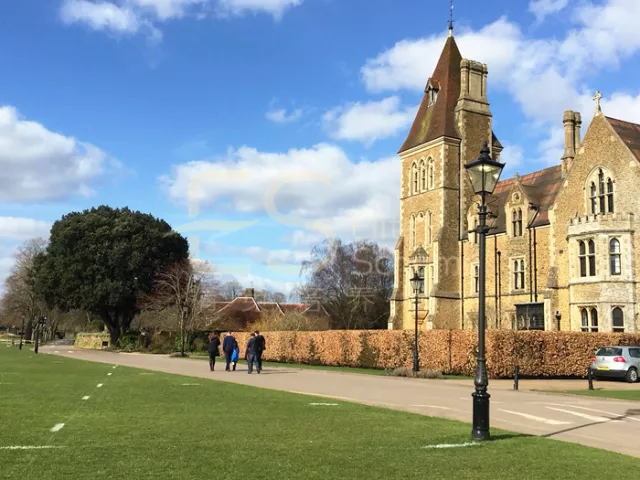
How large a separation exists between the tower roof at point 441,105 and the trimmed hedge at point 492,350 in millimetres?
22037

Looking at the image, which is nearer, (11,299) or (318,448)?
(318,448)

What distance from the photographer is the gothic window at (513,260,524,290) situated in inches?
1660

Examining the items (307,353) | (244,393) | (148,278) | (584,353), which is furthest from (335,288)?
(244,393)

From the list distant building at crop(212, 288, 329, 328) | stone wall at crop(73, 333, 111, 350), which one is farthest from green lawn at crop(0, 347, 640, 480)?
stone wall at crop(73, 333, 111, 350)

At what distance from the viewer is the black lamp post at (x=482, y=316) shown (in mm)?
9617

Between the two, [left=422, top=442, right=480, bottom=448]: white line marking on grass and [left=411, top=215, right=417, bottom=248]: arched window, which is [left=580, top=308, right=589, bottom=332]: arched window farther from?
[left=422, top=442, right=480, bottom=448]: white line marking on grass

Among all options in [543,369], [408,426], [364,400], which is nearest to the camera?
[408,426]

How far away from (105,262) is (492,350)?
4158cm

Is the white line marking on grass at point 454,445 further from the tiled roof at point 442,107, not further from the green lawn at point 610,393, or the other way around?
the tiled roof at point 442,107

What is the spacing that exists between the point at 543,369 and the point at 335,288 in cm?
4536

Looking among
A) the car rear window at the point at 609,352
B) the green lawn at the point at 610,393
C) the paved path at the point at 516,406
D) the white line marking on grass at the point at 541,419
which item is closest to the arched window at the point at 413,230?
the car rear window at the point at 609,352

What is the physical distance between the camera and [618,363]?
2623 centimetres

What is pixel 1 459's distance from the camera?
24.0 feet

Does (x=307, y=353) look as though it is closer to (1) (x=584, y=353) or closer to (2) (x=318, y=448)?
(1) (x=584, y=353)
